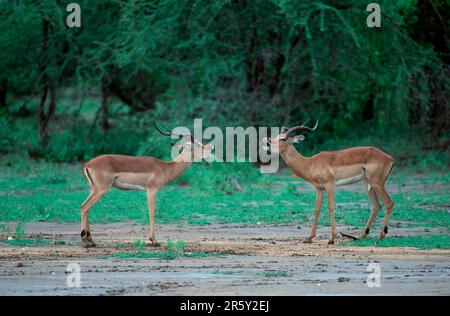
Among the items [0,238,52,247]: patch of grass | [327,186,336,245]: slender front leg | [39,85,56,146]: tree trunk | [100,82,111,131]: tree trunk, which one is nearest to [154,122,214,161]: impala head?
[327,186,336,245]: slender front leg

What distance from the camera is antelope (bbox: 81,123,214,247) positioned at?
39.6 feet

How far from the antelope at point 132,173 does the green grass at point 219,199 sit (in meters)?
1.83

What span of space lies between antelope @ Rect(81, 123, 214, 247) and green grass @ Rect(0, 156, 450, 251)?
1.83 m

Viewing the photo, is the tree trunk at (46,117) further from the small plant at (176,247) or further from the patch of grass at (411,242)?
the patch of grass at (411,242)

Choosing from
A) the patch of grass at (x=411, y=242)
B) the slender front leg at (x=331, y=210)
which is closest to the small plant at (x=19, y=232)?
the slender front leg at (x=331, y=210)

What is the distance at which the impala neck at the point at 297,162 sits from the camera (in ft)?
42.5

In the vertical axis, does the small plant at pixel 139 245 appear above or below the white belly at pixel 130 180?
below

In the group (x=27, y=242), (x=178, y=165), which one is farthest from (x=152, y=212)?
(x=27, y=242)

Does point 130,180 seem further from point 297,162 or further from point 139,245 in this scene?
point 297,162

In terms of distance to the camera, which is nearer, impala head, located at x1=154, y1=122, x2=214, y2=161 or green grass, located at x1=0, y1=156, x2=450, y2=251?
impala head, located at x1=154, y1=122, x2=214, y2=161

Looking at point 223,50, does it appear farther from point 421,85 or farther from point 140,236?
point 140,236

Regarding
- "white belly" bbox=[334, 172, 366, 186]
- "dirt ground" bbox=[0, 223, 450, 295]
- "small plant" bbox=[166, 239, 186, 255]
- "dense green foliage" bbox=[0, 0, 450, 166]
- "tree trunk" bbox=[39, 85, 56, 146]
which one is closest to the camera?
"dirt ground" bbox=[0, 223, 450, 295]

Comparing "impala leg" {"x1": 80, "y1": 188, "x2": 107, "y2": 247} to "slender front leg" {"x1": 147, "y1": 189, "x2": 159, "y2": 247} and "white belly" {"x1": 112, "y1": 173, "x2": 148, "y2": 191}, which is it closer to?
"white belly" {"x1": 112, "y1": 173, "x2": 148, "y2": 191}

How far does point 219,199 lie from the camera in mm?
17266
